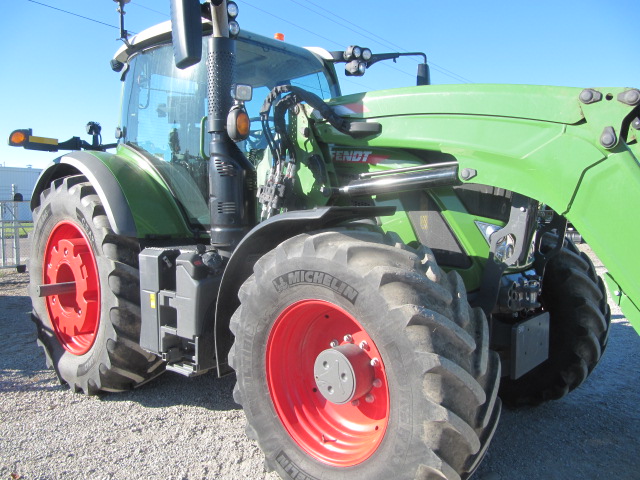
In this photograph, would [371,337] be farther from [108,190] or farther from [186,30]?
[108,190]

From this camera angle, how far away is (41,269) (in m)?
4.29

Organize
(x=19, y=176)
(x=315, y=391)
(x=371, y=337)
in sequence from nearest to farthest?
(x=371, y=337), (x=315, y=391), (x=19, y=176)

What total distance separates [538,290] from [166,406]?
247cm

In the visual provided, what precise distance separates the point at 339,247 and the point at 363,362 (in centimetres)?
52

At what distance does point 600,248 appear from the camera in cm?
215

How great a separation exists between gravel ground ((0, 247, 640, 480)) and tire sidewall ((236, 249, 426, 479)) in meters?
0.31

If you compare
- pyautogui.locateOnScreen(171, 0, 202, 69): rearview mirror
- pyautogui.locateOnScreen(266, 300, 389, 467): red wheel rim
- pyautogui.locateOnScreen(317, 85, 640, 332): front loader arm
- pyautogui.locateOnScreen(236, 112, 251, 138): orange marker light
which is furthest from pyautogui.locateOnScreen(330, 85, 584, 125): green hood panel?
pyautogui.locateOnScreen(266, 300, 389, 467): red wheel rim

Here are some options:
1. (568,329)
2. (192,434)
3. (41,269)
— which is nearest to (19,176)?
(41,269)

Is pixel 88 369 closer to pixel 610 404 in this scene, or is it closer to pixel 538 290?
pixel 538 290

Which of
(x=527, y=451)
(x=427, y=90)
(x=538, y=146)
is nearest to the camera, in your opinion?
(x=538, y=146)

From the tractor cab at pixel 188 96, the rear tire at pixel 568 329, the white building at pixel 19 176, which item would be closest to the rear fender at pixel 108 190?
the tractor cab at pixel 188 96

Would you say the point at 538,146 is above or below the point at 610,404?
above

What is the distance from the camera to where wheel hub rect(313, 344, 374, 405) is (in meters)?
2.27

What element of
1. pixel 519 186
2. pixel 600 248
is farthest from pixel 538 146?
pixel 600 248
